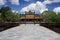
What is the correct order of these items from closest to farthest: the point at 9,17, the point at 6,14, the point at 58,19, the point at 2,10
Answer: the point at 58,19 < the point at 9,17 < the point at 6,14 < the point at 2,10

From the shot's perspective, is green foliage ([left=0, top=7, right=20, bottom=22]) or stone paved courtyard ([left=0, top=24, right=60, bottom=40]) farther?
green foliage ([left=0, top=7, right=20, bottom=22])

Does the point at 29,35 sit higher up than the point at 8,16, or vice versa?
the point at 29,35

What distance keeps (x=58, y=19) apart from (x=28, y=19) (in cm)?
2726

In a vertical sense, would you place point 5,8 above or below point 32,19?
above

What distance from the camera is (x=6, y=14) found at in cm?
5119

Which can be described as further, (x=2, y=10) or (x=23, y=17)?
(x=23, y=17)

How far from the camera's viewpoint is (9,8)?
193ft

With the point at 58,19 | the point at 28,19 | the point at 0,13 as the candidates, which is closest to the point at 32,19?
the point at 28,19

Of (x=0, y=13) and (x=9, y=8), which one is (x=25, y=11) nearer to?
(x=9, y=8)

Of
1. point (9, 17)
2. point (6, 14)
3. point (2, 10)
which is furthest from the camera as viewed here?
point (2, 10)

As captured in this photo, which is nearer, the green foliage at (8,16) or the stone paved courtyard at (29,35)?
the stone paved courtyard at (29,35)

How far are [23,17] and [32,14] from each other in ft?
16.1

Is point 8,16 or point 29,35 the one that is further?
point 8,16

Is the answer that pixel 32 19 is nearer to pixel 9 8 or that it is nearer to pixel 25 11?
pixel 25 11
